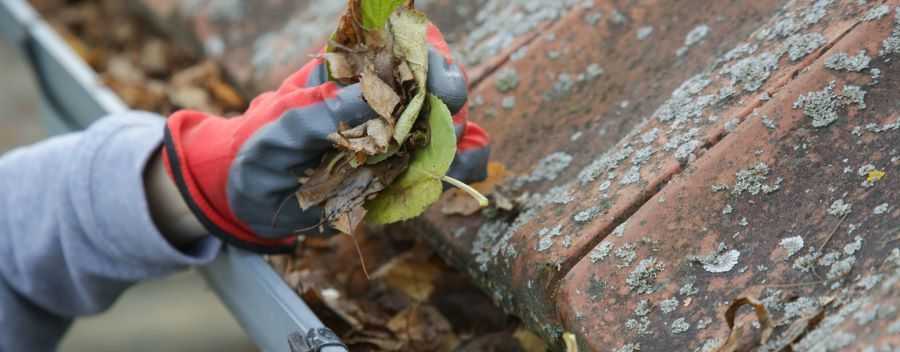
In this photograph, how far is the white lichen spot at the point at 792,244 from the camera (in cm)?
89

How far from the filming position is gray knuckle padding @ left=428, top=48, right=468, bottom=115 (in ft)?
3.33

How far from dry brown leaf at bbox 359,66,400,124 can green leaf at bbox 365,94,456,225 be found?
0.14 feet

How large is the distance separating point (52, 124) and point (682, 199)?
1685mm

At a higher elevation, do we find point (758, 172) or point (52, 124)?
point (758, 172)

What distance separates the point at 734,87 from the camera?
106cm

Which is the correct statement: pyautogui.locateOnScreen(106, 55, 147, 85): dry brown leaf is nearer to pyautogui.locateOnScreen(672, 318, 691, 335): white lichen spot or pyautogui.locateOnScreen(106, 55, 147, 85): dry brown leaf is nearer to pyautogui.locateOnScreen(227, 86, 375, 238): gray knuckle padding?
pyautogui.locateOnScreen(227, 86, 375, 238): gray knuckle padding

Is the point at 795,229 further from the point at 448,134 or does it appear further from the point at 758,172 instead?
the point at 448,134

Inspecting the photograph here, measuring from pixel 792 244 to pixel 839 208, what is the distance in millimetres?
59

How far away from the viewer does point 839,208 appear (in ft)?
2.94

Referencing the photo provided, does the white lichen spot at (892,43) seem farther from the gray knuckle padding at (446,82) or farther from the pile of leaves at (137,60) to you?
the pile of leaves at (137,60)

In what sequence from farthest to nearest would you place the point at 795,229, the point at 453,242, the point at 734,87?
the point at 453,242
the point at 734,87
the point at 795,229

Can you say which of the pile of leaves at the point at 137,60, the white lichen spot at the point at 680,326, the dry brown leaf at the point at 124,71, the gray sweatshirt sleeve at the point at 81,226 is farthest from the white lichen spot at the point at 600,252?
the dry brown leaf at the point at 124,71

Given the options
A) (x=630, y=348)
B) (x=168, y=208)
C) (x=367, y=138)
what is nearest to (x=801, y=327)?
Answer: (x=630, y=348)

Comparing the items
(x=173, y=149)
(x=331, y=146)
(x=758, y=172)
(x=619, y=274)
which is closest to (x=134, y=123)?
(x=173, y=149)
